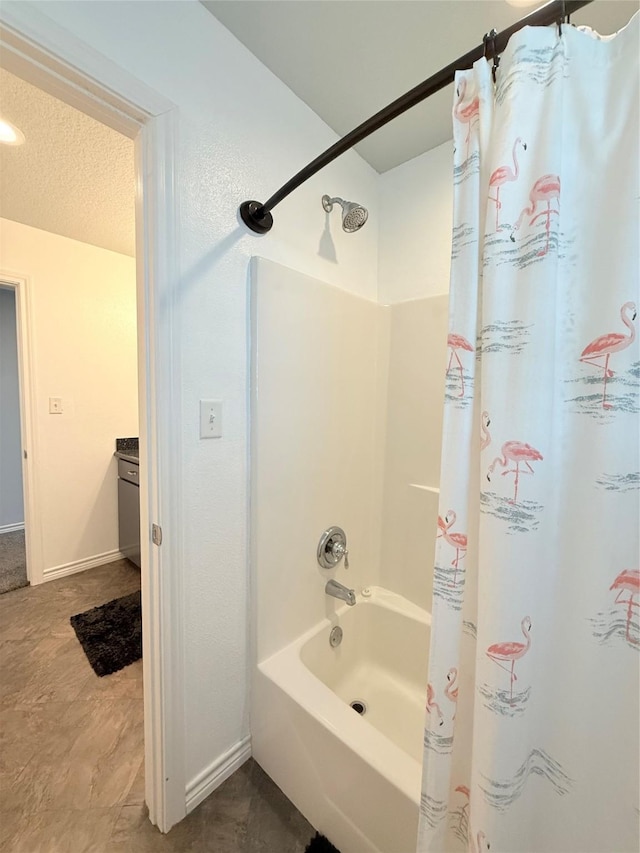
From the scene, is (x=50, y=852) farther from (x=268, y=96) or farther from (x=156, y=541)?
(x=268, y=96)

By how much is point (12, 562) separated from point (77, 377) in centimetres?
158

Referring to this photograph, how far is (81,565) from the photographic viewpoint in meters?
2.58

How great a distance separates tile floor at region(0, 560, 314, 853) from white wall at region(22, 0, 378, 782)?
16cm

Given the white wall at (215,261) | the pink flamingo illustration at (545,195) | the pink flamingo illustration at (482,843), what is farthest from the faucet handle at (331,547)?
the pink flamingo illustration at (545,195)

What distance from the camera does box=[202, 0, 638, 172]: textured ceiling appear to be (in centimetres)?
99

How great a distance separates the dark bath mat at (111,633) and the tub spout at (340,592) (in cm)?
114

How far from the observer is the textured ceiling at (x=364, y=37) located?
99cm

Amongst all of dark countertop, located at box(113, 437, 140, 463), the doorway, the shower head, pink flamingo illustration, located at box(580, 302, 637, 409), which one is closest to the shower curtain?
pink flamingo illustration, located at box(580, 302, 637, 409)

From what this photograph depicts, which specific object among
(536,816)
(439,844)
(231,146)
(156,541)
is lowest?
(439,844)

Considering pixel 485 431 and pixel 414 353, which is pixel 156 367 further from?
pixel 414 353

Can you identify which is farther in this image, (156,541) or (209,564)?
(209,564)

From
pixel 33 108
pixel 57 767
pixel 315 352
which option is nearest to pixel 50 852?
pixel 57 767

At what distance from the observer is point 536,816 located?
667 millimetres

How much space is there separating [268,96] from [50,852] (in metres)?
2.47
